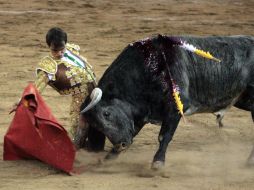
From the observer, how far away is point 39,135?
236 inches

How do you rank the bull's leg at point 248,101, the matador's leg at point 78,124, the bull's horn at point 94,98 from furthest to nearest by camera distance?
the bull's leg at point 248,101
the matador's leg at point 78,124
the bull's horn at point 94,98

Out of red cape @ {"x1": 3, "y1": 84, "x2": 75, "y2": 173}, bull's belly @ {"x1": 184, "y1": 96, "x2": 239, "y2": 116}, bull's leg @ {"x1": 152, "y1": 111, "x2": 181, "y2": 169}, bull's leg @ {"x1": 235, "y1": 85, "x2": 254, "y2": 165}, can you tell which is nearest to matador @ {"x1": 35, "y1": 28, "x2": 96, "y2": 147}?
red cape @ {"x1": 3, "y1": 84, "x2": 75, "y2": 173}

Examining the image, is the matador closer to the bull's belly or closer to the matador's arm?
the matador's arm

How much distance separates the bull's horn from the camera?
5.84 m

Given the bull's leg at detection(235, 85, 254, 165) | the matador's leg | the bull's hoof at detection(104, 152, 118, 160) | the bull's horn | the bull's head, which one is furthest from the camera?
the bull's leg at detection(235, 85, 254, 165)

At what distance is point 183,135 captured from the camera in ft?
24.3

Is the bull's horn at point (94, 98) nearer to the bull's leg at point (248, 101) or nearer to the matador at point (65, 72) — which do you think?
the matador at point (65, 72)

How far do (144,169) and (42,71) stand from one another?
1.11 metres

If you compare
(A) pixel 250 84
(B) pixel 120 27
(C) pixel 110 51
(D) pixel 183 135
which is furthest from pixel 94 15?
(A) pixel 250 84

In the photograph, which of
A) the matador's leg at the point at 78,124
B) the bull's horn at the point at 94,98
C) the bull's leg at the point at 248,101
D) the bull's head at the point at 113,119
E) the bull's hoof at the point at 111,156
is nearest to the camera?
the bull's horn at the point at 94,98

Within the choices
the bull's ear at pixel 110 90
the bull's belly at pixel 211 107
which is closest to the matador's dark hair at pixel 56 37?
the bull's ear at pixel 110 90

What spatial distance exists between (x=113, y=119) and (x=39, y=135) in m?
0.58

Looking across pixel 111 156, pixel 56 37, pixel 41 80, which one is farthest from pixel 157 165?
pixel 56 37

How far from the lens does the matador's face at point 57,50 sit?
6.07 metres
